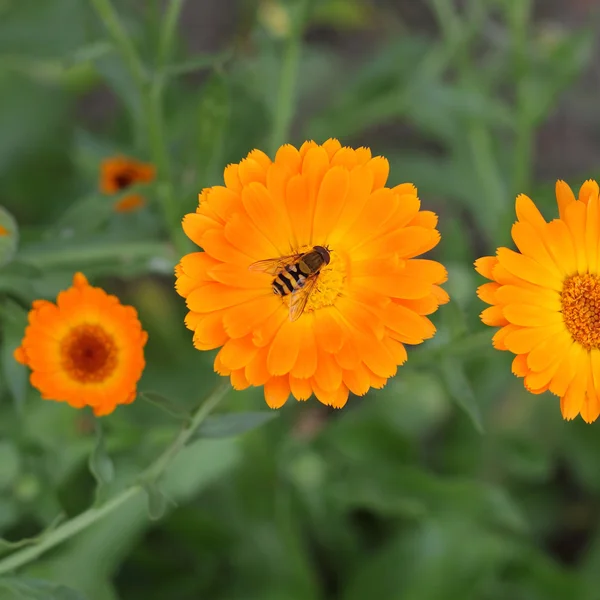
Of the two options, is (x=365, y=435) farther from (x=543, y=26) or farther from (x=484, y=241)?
(x=543, y=26)

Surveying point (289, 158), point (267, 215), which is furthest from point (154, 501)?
point (289, 158)

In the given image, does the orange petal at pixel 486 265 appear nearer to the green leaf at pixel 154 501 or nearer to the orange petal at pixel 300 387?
the orange petal at pixel 300 387

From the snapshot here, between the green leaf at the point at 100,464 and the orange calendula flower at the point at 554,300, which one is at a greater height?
the green leaf at the point at 100,464

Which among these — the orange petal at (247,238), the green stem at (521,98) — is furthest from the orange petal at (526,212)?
the green stem at (521,98)

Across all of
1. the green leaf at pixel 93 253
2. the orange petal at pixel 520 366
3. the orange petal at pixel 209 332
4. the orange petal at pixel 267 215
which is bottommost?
the orange petal at pixel 520 366

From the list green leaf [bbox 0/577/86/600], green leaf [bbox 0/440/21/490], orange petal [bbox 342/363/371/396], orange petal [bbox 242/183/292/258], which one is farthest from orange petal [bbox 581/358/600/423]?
green leaf [bbox 0/440/21/490]

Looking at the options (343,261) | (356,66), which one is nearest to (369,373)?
(343,261)

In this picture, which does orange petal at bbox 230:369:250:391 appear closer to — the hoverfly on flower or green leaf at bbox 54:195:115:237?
the hoverfly on flower
